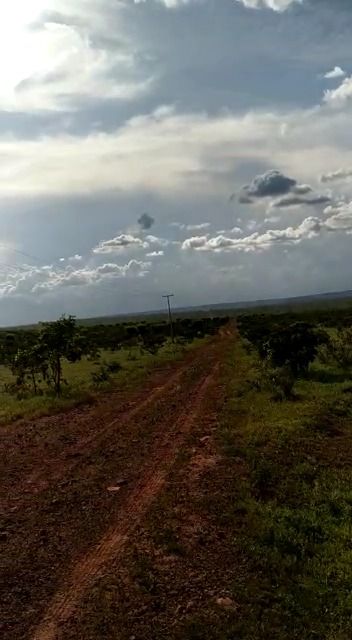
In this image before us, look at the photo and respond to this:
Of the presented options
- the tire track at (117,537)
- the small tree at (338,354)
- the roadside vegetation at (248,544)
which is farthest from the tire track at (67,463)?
the small tree at (338,354)

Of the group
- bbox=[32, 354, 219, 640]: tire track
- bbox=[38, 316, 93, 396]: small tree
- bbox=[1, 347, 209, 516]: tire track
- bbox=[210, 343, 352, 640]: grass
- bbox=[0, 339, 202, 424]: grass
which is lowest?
bbox=[210, 343, 352, 640]: grass

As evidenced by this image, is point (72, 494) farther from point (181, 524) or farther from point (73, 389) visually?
point (73, 389)

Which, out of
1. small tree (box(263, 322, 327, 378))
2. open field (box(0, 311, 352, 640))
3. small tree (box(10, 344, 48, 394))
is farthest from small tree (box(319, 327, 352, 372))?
small tree (box(10, 344, 48, 394))

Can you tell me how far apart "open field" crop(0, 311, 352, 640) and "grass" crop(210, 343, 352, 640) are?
1.1 inches

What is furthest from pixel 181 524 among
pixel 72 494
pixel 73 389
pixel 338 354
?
pixel 338 354

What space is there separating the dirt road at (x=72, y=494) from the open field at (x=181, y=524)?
1.3 inches

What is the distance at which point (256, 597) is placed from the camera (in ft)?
25.1

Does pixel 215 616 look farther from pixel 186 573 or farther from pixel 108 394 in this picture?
pixel 108 394

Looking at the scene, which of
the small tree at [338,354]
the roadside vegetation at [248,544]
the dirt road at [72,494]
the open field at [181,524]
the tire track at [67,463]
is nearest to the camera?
the roadside vegetation at [248,544]

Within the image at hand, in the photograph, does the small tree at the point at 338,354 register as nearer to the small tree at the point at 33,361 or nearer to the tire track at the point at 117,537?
the small tree at the point at 33,361

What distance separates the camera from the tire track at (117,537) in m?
7.34

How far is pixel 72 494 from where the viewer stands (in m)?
12.0

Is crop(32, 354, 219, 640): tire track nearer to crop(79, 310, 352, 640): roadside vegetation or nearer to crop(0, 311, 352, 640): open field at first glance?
crop(0, 311, 352, 640): open field

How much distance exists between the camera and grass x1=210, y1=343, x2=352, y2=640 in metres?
7.26
